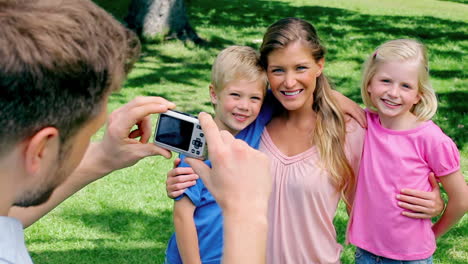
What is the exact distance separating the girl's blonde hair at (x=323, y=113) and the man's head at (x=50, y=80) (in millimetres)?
1504

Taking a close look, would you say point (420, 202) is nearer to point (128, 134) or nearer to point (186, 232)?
point (186, 232)

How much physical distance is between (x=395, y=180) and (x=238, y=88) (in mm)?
822

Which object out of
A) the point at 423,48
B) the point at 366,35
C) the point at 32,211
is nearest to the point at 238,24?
the point at 366,35

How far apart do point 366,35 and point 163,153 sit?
9.99 m

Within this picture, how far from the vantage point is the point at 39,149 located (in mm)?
1291

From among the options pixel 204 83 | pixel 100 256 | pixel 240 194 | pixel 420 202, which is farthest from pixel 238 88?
pixel 204 83

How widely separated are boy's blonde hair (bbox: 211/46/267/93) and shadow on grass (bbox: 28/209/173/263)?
215cm

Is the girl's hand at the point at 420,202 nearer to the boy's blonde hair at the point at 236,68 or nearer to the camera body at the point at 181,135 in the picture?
the boy's blonde hair at the point at 236,68

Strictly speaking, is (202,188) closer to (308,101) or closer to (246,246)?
(308,101)

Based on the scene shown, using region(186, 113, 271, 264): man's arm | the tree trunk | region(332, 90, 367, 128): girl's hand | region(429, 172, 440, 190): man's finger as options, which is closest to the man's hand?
region(186, 113, 271, 264): man's arm

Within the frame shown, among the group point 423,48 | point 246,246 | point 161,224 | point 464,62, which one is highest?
point 423,48

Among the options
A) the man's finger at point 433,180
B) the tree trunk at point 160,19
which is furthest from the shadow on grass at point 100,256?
the tree trunk at point 160,19

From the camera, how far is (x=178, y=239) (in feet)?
8.84

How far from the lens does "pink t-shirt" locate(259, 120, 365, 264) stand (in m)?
2.80
